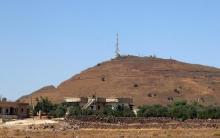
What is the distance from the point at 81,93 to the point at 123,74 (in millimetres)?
19001

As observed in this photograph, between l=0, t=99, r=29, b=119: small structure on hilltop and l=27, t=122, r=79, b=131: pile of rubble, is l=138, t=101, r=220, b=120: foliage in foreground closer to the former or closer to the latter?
l=0, t=99, r=29, b=119: small structure on hilltop

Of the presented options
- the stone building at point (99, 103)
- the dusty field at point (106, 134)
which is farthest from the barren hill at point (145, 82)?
the dusty field at point (106, 134)

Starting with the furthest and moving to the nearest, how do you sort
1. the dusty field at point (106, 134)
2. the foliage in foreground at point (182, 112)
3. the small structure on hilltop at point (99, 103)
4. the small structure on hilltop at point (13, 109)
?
the small structure on hilltop at point (99, 103), the small structure on hilltop at point (13, 109), the foliage in foreground at point (182, 112), the dusty field at point (106, 134)

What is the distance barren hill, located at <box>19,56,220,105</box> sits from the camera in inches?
6230

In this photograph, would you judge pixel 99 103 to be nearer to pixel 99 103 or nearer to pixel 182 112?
pixel 99 103

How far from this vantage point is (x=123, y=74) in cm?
17925

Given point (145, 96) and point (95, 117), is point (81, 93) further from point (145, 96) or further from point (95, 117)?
point (95, 117)

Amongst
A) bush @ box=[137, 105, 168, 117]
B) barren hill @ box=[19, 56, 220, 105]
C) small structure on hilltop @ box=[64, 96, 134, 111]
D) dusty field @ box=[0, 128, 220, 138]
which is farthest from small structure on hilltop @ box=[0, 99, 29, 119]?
dusty field @ box=[0, 128, 220, 138]

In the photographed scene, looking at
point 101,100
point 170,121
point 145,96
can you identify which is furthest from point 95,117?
point 145,96

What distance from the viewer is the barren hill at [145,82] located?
519ft

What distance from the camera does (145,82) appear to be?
171625mm

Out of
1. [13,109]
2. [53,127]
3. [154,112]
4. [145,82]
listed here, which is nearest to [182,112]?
[154,112]

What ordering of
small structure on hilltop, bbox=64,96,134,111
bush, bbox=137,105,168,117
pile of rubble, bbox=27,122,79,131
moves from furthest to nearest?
small structure on hilltop, bbox=64,96,134,111 → bush, bbox=137,105,168,117 → pile of rubble, bbox=27,122,79,131

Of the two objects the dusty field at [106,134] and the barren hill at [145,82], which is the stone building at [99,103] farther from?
the dusty field at [106,134]
